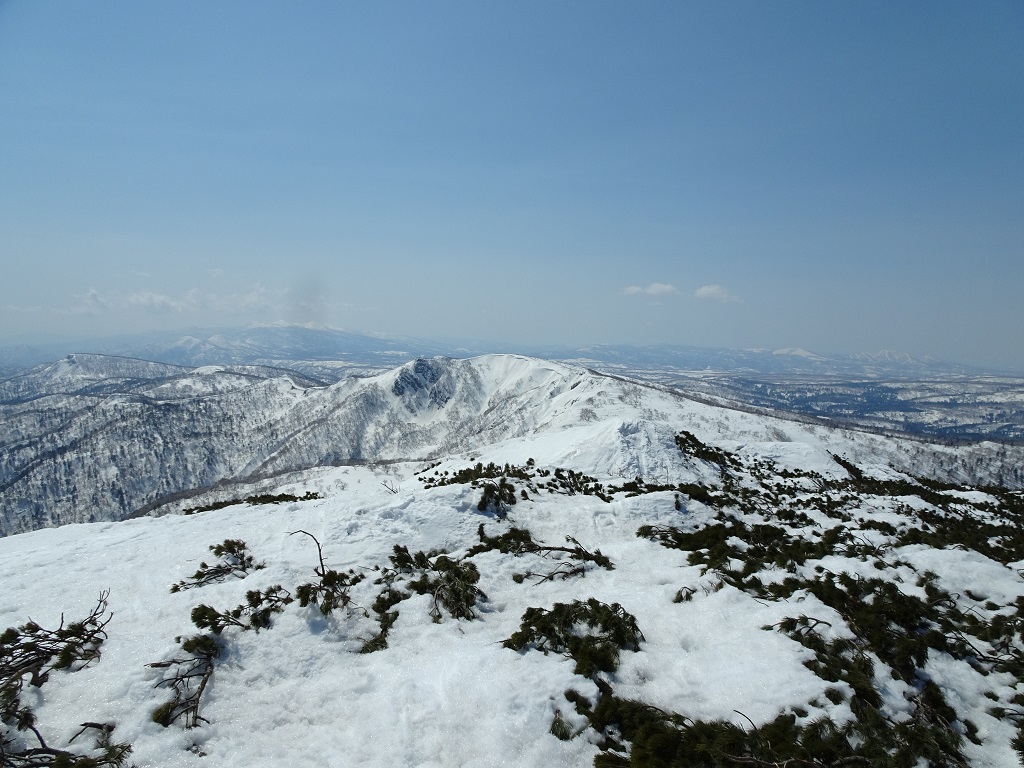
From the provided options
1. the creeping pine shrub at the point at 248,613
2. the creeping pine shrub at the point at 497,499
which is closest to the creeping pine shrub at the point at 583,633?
the creeping pine shrub at the point at 248,613

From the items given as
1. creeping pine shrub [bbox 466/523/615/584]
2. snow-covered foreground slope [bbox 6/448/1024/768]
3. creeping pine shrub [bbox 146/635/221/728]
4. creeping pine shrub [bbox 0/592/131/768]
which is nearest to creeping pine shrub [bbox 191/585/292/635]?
snow-covered foreground slope [bbox 6/448/1024/768]

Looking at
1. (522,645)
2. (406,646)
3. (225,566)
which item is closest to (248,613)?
(225,566)

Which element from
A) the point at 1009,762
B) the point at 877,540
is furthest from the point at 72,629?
the point at 877,540

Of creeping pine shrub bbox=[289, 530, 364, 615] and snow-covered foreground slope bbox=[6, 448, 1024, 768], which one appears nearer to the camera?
snow-covered foreground slope bbox=[6, 448, 1024, 768]

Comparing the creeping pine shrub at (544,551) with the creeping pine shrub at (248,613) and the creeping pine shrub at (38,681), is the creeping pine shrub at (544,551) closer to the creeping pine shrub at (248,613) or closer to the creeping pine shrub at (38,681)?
the creeping pine shrub at (248,613)

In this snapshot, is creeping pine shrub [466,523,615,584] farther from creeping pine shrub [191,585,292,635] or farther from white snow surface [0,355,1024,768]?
creeping pine shrub [191,585,292,635]

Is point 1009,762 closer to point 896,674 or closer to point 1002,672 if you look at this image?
point 896,674

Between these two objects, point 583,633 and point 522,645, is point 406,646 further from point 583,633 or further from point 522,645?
point 583,633
